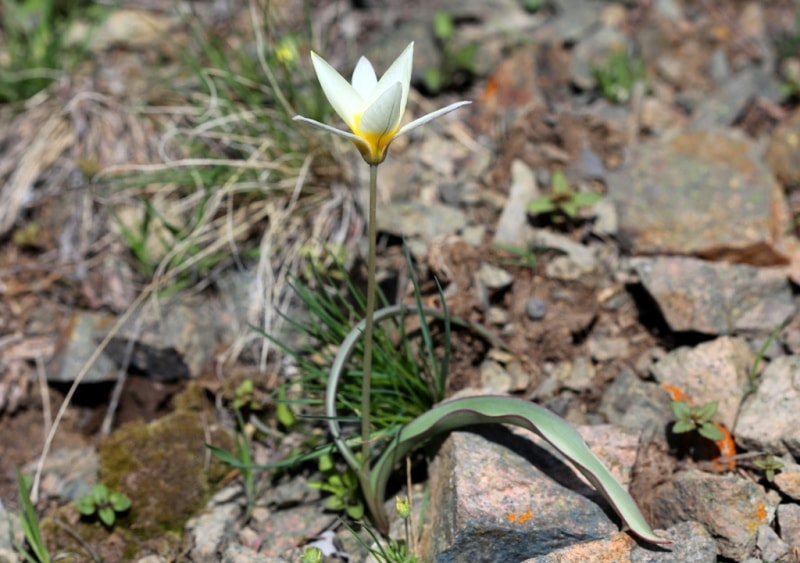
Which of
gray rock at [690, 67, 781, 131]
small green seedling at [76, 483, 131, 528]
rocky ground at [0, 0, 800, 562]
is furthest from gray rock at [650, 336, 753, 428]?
small green seedling at [76, 483, 131, 528]

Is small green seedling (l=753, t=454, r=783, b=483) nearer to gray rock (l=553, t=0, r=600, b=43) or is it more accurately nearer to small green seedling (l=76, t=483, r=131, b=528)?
small green seedling (l=76, t=483, r=131, b=528)

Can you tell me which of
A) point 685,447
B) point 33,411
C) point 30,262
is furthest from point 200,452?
point 685,447

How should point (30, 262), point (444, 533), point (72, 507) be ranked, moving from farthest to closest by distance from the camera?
point (30, 262), point (72, 507), point (444, 533)

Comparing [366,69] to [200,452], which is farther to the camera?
[200,452]

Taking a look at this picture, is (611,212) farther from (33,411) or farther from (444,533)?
(33,411)

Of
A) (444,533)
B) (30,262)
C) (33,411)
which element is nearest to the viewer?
(444,533)

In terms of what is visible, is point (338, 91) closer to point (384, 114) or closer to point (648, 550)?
point (384, 114)
